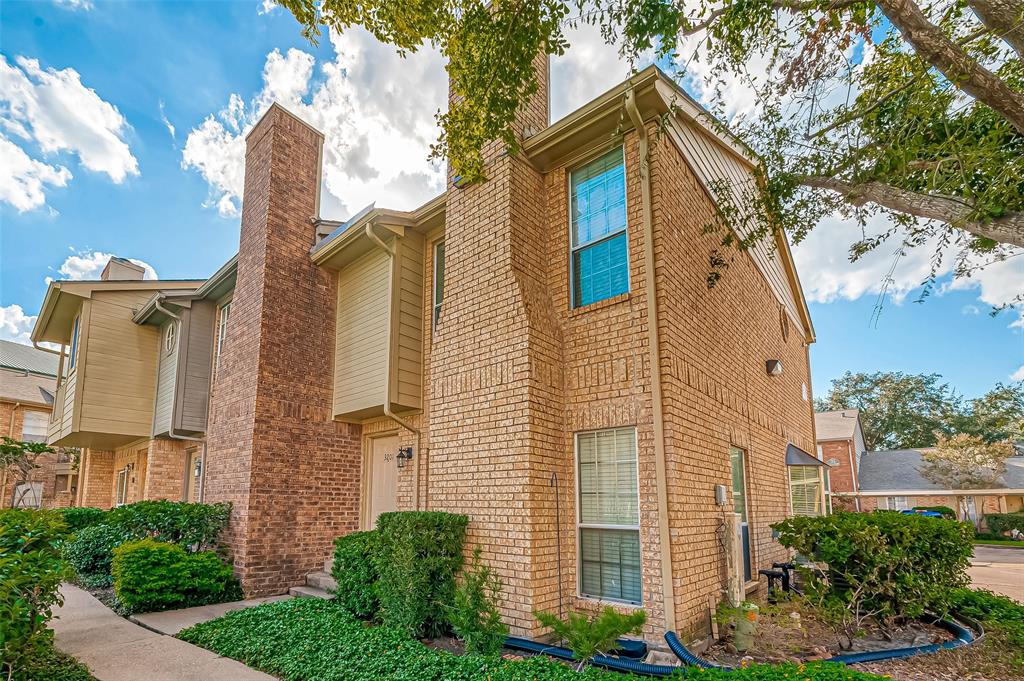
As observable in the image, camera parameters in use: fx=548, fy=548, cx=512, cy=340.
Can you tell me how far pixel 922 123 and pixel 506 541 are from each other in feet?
20.9

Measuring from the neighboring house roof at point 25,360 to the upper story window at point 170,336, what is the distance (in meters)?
16.6

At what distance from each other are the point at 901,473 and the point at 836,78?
1243 inches

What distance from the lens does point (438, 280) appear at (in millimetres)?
8719

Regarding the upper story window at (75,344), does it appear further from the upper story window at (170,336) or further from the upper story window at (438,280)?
the upper story window at (438,280)

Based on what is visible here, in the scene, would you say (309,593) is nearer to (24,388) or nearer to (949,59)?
(949,59)

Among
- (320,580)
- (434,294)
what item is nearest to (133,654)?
(320,580)

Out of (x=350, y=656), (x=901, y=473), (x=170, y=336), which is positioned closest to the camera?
(x=350, y=656)

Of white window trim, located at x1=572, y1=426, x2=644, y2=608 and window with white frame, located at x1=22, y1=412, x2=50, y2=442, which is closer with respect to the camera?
white window trim, located at x1=572, y1=426, x2=644, y2=608

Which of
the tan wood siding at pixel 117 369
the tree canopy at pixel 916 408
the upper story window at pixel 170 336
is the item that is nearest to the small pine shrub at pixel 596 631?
the upper story window at pixel 170 336

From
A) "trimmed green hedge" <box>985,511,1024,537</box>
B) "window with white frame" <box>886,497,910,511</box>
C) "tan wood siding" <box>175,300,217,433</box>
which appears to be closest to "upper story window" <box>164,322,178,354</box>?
"tan wood siding" <box>175,300,217,433</box>

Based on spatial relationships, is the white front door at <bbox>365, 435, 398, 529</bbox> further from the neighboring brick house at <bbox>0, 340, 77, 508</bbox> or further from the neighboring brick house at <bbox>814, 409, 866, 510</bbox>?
the neighboring brick house at <bbox>814, 409, 866, 510</bbox>

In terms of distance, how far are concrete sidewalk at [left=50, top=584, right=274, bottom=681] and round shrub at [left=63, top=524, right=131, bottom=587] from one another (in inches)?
74.6

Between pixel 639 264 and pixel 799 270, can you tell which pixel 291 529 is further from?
pixel 799 270

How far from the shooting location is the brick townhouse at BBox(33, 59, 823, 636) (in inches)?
226
